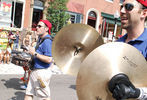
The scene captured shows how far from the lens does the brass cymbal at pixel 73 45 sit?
195 centimetres

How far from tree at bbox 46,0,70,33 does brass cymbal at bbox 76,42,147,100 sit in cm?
1343

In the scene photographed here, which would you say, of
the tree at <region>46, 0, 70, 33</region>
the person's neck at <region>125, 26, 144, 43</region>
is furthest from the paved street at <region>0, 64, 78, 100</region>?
the tree at <region>46, 0, 70, 33</region>

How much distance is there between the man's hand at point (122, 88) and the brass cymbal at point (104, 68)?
0.03 m

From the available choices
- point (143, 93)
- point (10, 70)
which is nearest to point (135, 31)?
point (143, 93)

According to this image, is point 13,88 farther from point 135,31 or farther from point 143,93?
point 143,93

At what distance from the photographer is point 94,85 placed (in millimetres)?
1261

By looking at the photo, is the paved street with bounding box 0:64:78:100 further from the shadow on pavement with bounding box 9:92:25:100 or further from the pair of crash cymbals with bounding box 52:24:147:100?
the pair of crash cymbals with bounding box 52:24:147:100

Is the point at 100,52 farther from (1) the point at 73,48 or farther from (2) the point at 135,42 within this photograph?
(1) the point at 73,48

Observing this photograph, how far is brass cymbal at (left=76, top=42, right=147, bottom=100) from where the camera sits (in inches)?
49.4

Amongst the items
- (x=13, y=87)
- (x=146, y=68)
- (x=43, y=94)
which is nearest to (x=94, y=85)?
(x=146, y=68)

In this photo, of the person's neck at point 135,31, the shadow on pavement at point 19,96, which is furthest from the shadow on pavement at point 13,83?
the person's neck at point 135,31

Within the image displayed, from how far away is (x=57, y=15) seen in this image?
14.6m

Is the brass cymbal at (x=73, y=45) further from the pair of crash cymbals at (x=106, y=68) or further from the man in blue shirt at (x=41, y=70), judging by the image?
the man in blue shirt at (x=41, y=70)

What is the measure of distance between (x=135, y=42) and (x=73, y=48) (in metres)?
0.70
